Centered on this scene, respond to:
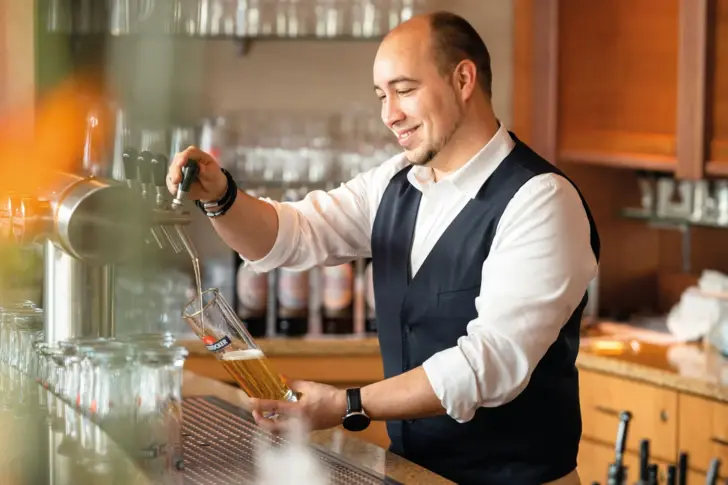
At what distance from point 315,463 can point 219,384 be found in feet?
2.40

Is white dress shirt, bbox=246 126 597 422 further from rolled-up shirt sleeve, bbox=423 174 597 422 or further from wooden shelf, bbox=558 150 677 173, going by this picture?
wooden shelf, bbox=558 150 677 173

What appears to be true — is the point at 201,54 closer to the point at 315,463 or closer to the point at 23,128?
the point at 23,128

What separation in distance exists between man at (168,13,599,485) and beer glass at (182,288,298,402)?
156 mm

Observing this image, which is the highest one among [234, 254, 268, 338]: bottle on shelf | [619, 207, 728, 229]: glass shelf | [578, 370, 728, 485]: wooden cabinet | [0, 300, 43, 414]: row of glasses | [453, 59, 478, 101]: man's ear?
[453, 59, 478, 101]: man's ear

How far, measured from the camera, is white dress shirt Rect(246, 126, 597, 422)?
1.93 metres

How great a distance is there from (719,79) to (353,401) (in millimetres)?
2108

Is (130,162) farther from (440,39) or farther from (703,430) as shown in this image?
(703,430)

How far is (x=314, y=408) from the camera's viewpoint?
1.87 m

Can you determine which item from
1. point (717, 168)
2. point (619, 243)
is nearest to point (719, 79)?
point (717, 168)

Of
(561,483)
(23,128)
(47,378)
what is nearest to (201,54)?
(23,128)

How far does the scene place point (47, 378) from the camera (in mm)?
1085

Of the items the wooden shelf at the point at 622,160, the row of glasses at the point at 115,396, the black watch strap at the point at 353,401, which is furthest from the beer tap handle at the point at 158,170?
the wooden shelf at the point at 622,160

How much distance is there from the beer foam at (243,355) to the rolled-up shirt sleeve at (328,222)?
69cm

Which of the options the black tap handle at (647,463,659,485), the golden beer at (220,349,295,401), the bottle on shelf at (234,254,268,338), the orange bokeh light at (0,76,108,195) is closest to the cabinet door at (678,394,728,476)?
the bottle on shelf at (234,254,268,338)
